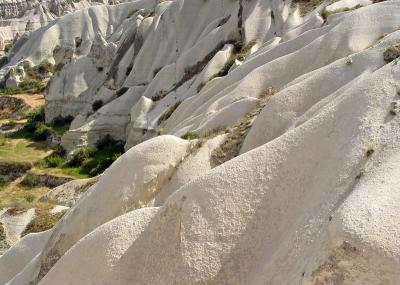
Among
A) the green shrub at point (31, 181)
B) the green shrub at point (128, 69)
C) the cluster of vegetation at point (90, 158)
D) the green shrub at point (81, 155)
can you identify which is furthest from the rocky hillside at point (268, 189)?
the green shrub at point (128, 69)

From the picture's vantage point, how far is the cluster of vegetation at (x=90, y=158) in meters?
33.6

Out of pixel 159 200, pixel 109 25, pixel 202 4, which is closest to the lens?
pixel 159 200

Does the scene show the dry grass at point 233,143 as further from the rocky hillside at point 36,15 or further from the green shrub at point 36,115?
the rocky hillside at point 36,15

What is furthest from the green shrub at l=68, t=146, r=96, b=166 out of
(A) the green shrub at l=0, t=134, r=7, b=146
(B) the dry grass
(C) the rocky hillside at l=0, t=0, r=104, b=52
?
(C) the rocky hillside at l=0, t=0, r=104, b=52

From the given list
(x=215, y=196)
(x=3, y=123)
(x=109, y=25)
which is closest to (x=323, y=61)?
(x=215, y=196)

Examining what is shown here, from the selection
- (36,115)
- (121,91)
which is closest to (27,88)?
(36,115)

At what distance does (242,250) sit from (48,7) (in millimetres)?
100650

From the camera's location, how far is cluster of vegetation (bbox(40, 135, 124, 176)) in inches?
1321

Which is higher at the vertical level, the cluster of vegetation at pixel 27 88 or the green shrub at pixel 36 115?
the green shrub at pixel 36 115

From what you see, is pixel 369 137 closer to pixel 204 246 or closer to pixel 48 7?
pixel 204 246

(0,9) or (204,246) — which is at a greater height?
(204,246)

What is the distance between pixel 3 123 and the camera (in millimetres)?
48094

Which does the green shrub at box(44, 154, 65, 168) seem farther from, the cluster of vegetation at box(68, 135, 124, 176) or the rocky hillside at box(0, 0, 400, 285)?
the rocky hillside at box(0, 0, 400, 285)

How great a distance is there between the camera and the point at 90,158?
35062mm
